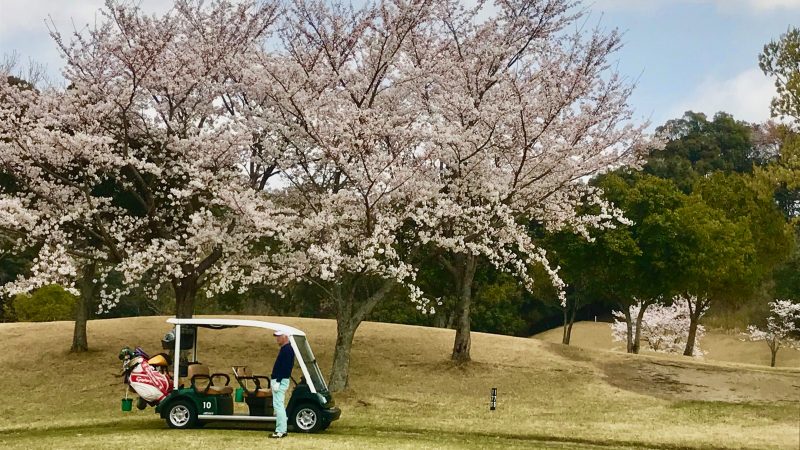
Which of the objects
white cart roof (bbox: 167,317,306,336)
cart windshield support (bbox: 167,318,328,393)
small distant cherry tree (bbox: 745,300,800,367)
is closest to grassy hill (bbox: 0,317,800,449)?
cart windshield support (bbox: 167,318,328,393)

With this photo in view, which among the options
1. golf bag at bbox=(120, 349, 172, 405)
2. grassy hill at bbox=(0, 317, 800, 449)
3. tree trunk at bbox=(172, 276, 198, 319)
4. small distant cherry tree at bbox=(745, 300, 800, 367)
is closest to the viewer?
golf bag at bbox=(120, 349, 172, 405)

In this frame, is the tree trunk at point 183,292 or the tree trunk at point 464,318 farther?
the tree trunk at point 464,318

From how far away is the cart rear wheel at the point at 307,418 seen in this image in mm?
14148

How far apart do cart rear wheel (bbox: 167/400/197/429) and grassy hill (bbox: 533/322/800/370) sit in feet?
114

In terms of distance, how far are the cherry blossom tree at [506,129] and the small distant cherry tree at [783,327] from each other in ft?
79.3

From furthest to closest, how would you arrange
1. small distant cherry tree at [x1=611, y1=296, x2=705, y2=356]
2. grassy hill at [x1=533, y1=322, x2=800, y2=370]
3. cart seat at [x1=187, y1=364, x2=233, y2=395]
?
small distant cherry tree at [x1=611, y1=296, x2=705, y2=356] < grassy hill at [x1=533, y1=322, x2=800, y2=370] < cart seat at [x1=187, y1=364, x2=233, y2=395]

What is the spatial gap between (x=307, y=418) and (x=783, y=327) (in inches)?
1540

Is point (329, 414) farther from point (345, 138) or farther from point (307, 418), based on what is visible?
point (345, 138)

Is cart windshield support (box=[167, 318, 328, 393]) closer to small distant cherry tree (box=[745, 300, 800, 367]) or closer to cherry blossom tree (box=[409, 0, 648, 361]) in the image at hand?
cherry blossom tree (box=[409, 0, 648, 361])

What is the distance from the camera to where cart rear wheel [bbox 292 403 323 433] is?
1415 cm

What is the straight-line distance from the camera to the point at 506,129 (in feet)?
79.1

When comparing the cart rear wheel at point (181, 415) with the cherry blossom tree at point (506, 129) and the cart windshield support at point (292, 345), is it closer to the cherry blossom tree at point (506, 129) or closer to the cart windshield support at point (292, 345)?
the cart windshield support at point (292, 345)

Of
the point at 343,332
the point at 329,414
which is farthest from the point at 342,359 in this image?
the point at 329,414

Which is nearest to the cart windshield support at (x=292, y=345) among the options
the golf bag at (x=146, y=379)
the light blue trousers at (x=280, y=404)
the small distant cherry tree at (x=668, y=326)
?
the golf bag at (x=146, y=379)
